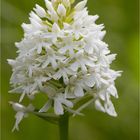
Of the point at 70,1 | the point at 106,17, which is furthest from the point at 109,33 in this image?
the point at 70,1

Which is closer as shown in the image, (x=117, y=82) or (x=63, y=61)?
(x=63, y=61)

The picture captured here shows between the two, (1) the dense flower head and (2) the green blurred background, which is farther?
(2) the green blurred background

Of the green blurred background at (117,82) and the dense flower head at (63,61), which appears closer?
the dense flower head at (63,61)

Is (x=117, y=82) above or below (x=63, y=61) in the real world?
below

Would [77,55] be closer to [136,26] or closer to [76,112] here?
[76,112]
